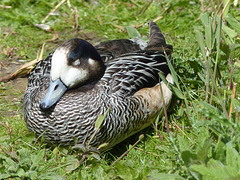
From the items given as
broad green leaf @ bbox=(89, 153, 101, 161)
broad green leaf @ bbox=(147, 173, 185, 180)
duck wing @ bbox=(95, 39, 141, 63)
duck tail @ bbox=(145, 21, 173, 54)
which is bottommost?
broad green leaf @ bbox=(89, 153, 101, 161)

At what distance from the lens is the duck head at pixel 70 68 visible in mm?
3648

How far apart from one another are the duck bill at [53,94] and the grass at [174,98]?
41 centimetres

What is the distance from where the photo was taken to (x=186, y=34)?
5.90m

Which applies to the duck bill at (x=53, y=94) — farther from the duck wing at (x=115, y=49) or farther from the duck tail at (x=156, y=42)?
the duck tail at (x=156, y=42)

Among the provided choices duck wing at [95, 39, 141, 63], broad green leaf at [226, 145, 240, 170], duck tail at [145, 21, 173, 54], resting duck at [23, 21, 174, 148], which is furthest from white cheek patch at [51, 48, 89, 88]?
broad green leaf at [226, 145, 240, 170]

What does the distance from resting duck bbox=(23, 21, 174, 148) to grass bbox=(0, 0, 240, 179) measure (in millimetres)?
197

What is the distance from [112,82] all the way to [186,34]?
224cm

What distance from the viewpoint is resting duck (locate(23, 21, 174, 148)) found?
3.67m

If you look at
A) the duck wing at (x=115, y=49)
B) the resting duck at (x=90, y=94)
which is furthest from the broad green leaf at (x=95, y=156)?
the duck wing at (x=115, y=49)

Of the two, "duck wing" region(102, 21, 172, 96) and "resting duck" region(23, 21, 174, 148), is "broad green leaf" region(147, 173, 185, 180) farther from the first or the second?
"duck wing" region(102, 21, 172, 96)

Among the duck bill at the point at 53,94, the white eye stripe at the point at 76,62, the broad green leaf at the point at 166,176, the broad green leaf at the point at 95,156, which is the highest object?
the white eye stripe at the point at 76,62

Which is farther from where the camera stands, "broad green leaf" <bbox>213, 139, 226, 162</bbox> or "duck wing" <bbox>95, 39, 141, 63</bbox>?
"duck wing" <bbox>95, 39, 141, 63</bbox>

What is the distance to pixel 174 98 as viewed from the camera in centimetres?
470

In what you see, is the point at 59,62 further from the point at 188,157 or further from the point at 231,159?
the point at 231,159
